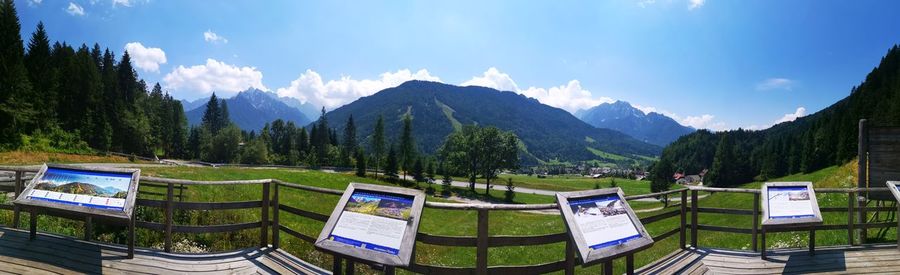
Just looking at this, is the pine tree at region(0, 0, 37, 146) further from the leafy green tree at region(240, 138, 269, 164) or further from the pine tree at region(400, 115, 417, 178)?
the pine tree at region(400, 115, 417, 178)

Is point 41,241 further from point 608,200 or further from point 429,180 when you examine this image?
point 429,180

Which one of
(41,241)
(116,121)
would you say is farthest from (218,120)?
(41,241)

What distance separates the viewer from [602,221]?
5.42 m

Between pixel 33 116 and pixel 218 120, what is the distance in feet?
332

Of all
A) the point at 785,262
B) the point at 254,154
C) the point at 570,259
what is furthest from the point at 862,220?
the point at 254,154

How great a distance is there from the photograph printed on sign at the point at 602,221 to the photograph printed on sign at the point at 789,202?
15.9ft

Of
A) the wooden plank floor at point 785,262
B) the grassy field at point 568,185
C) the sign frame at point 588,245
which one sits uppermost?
the sign frame at point 588,245

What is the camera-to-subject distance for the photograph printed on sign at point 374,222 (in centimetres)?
479

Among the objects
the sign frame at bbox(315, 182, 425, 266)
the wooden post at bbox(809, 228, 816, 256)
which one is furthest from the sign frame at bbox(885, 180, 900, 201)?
the sign frame at bbox(315, 182, 425, 266)

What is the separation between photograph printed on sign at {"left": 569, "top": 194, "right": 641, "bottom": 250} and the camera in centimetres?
516

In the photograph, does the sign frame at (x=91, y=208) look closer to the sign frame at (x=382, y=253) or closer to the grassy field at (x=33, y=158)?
the sign frame at (x=382, y=253)

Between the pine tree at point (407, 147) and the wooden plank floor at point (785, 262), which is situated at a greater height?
the pine tree at point (407, 147)

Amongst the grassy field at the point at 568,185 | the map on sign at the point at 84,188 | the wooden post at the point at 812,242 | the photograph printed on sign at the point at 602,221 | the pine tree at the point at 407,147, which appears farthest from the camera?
the grassy field at the point at 568,185

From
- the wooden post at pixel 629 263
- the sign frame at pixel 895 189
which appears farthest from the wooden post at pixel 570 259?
the sign frame at pixel 895 189
